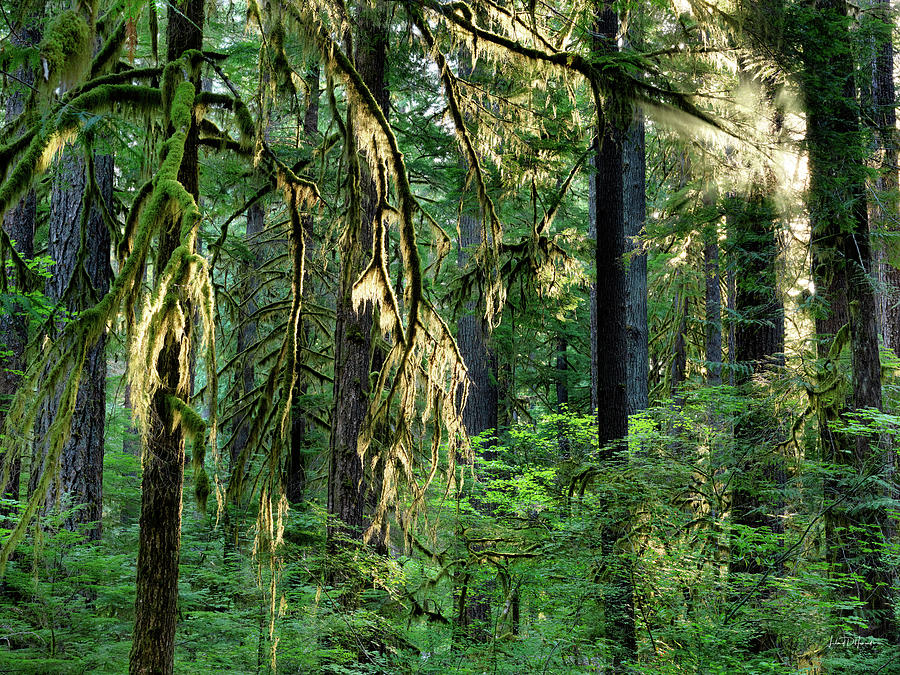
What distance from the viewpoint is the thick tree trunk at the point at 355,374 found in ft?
24.5

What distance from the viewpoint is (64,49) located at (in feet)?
11.5

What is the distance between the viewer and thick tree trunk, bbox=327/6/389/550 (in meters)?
7.46

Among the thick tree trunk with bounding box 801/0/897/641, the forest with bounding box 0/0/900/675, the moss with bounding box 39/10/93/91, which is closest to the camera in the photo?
the moss with bounding box 39/10/93/91

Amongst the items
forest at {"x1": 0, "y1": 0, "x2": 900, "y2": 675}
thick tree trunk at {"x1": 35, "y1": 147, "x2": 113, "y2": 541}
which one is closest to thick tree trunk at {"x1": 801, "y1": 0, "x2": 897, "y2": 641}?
forest at {"x1": 0, "y1": 0, "x2": 900, "y2": 675}

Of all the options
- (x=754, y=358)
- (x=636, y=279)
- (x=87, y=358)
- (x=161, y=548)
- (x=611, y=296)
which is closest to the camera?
(x=161, y=548)

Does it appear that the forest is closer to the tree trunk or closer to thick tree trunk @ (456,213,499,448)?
the tree trunk

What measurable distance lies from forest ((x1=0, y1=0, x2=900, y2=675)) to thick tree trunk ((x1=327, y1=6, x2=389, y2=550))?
0.04 meters

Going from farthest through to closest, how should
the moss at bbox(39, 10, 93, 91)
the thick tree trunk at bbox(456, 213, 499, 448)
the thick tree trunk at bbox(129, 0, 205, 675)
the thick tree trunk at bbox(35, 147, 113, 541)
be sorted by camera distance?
the thick tree trunk at bbox(456, 213, 499, 448) < the thick tree trunk at bbox(35, 147, 113, 541) < the thick tree trunk at bbox(129, 0, 205, 675) < the moss at bbox(39, 10, 93, 91)

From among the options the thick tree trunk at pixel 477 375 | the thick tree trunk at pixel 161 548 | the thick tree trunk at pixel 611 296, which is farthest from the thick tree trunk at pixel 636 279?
the thick tree trunk at pixel 161 548

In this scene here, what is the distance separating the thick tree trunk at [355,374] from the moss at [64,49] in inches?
152

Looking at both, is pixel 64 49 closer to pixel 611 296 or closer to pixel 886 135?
pixel 611 296

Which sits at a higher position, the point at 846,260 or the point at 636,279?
the point at 636,279

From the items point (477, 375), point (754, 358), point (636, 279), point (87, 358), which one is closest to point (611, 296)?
point (754, 358)

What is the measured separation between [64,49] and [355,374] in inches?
190
